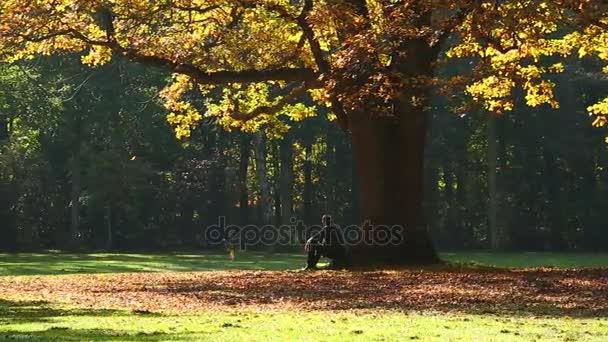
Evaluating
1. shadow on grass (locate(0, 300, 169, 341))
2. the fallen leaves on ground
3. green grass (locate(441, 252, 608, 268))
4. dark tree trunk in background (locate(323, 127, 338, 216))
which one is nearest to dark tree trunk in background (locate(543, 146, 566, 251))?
green grass (locate(441, 252, 608, 268))

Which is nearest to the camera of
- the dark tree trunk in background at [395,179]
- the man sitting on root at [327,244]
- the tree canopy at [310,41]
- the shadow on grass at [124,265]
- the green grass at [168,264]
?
the tree canopy at [310,41]

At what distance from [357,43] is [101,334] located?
37.1 ft

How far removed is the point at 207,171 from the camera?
67125mm

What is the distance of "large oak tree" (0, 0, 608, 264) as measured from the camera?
78.9ft

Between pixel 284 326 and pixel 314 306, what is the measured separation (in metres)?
4.01

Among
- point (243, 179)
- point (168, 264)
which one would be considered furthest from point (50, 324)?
point (243, 179)

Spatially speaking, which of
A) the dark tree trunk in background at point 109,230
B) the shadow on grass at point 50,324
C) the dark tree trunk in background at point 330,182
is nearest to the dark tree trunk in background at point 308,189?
the dark tree trunk in background at point 330,182

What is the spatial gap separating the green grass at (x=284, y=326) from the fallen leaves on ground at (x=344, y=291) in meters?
1.32

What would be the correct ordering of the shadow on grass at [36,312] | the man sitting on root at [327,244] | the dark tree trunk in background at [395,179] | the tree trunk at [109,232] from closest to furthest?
the shadow on grass at [36,312] < the man sitting on root at [327,244] < the dark tree trunk in background at [395,179] < the tree trunk at [109,232]

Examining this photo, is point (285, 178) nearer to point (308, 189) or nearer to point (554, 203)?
point (308, 189)

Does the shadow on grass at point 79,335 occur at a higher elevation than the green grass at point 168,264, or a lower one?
lower

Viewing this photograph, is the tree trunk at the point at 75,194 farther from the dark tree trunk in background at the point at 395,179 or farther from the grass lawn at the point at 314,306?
the dark tree trunk in background at the point at 395,179

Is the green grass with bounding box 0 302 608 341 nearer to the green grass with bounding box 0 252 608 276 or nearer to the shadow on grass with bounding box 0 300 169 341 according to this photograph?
the shadow on grass with bounding box 0 300 169 341

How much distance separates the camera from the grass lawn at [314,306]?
13734 millimetres
